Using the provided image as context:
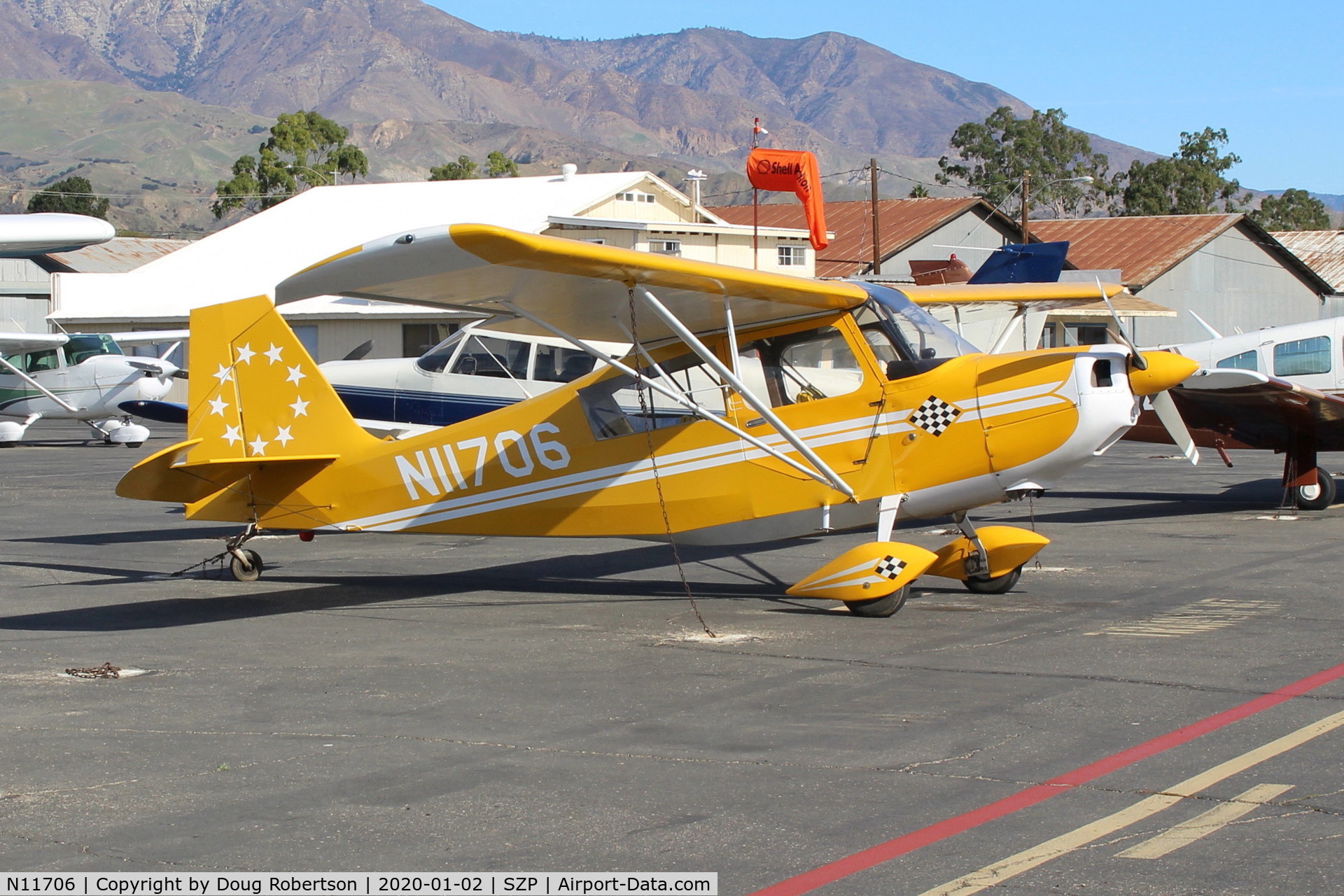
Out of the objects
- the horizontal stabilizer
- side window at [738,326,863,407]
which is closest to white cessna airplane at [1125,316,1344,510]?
side window at [738,326,863,407]

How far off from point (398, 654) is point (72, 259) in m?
65.3

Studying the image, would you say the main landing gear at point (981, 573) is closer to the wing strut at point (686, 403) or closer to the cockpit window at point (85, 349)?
the wing strut at point (686, 403)

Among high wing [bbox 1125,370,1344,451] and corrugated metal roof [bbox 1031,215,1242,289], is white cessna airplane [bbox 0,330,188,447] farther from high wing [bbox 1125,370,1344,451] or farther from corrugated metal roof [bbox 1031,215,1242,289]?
corrugated metal roof [bbox 1031,215,1242,289]

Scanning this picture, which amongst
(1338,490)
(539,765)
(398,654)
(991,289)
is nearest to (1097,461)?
(1338,490)

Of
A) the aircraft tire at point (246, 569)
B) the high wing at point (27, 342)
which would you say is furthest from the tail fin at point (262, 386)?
the high wing at point (27, 342)

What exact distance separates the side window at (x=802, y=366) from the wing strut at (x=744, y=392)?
18 centimetres

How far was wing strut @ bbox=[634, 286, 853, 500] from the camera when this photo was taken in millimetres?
8852

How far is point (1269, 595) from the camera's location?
33.1 feet

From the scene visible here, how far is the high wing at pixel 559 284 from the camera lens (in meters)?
7.55

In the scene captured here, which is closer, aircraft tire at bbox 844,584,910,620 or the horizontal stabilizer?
aircraft tire at bbox 844,584,910,620

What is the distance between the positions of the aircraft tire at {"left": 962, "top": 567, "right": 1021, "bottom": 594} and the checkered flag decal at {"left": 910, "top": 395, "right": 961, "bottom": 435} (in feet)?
4.72

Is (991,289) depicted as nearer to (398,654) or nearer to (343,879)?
(398,654)

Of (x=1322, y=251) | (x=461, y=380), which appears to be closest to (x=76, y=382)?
(x=461, y=380)

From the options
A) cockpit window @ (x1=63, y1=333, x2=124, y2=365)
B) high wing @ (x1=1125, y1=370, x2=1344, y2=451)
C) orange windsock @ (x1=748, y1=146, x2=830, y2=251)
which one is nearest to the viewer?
high wing @ (x1=1125, y1=370, x2=1344, y2=451)
